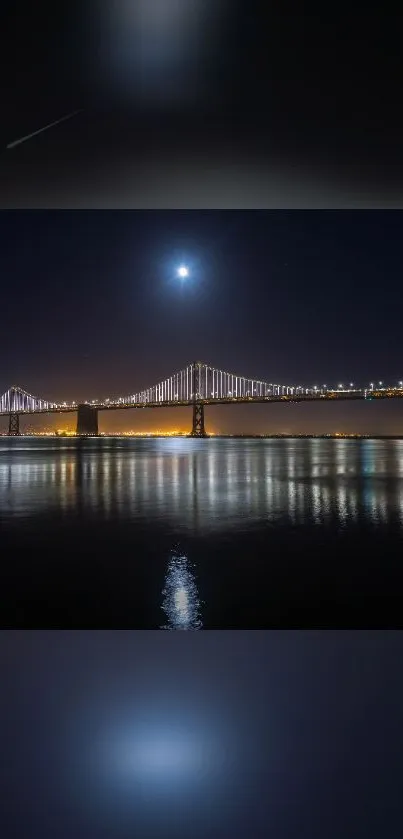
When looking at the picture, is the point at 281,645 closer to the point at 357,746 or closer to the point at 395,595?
the point at 357,746

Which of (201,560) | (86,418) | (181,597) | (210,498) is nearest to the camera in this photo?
(181,597)

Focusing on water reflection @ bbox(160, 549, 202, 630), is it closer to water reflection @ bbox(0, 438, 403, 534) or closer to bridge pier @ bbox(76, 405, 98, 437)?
water reflection @ bbox(0, 438, 403, 534)

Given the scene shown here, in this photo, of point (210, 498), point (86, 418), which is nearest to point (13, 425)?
point (86, 418)

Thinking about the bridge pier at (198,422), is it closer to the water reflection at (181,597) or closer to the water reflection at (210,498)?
the water reflection at (210,498)

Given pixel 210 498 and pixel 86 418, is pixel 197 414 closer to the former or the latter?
pixel 86 418

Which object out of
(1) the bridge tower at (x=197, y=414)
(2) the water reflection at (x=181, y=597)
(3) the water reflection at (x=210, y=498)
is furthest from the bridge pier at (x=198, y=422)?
(2) the water reflection at (x=181, y=597)
